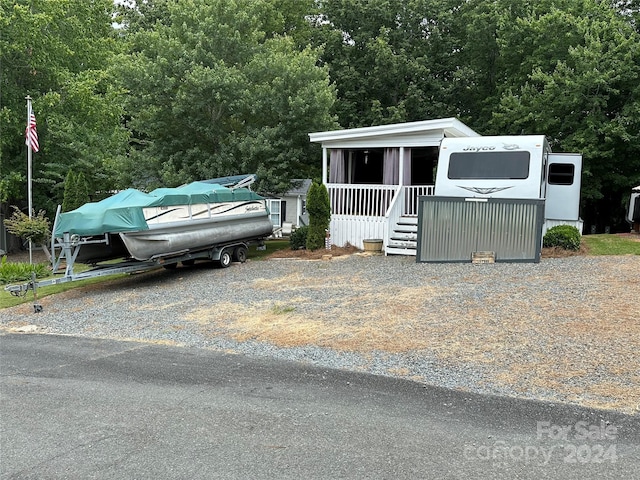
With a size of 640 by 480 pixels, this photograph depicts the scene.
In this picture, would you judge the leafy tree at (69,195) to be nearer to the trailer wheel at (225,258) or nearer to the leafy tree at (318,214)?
the trailer wheel at (225,258)

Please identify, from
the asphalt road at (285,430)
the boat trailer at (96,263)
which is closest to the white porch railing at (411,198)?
the boat trailer at (96,263)

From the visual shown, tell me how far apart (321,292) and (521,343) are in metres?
4.26

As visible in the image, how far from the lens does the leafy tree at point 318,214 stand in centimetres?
1471

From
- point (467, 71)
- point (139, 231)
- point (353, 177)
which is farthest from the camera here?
point (467, 71)

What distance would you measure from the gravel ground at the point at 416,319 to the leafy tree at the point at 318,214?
6.46ft

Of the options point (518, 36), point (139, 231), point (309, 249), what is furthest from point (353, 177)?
point (518, 36)

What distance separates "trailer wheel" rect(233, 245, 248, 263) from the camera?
575 inches

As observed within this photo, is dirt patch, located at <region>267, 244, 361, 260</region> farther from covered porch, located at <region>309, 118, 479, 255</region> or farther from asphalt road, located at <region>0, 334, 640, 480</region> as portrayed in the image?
asphalt road, located at <region>0, 334, 640, 480</region>

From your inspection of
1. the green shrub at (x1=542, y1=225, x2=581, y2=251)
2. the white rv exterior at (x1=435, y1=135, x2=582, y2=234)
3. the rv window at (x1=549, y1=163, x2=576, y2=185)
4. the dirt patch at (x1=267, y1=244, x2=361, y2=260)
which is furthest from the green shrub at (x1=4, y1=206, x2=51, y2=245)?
the rv window at (x1=549, y1=163, x2=576, y2=185)

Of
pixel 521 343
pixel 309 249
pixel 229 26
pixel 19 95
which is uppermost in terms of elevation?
pixel 229 26

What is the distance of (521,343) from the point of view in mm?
6535

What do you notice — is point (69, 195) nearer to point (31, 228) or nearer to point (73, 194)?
point (73, 194)

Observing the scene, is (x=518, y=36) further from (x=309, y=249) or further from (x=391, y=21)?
(x=309, y=249)

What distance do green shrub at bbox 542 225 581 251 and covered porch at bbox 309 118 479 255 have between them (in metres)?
3.08
